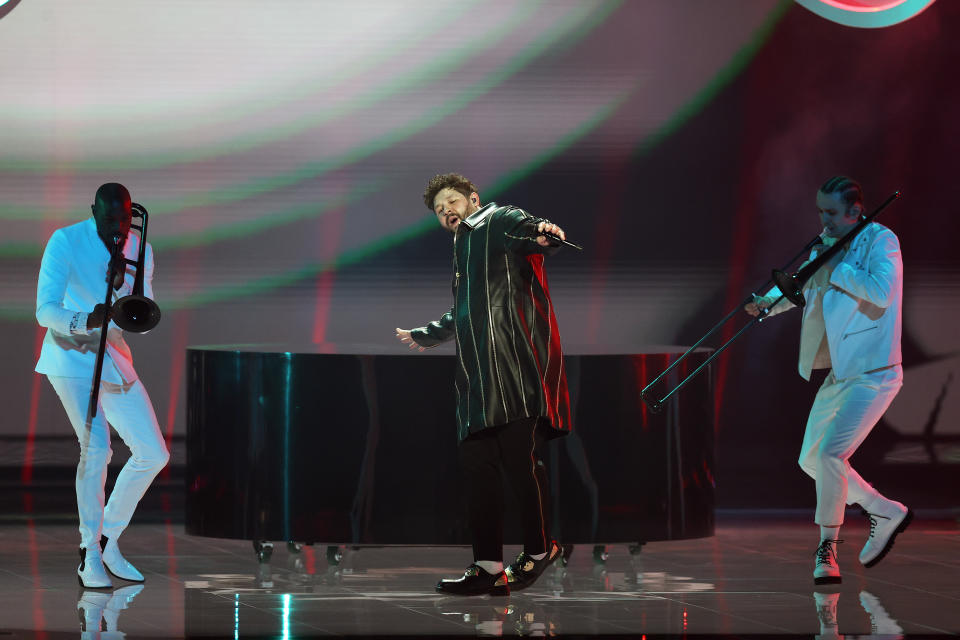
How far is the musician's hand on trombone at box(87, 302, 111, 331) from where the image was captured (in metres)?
5.07

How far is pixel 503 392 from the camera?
4965mm

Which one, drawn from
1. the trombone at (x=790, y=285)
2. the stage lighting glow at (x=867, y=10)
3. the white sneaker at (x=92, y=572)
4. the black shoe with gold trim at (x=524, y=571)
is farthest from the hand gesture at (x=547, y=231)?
the stage lighting glow at (x=867, y=10)

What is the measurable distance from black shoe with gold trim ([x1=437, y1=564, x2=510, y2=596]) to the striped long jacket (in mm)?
436

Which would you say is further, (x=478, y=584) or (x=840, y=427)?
(x=840, y=427)

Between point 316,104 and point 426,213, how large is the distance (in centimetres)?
74

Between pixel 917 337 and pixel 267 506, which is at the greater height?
pixel 917 337

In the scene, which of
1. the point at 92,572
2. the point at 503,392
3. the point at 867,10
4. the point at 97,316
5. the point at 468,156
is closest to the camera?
the point at 503,392

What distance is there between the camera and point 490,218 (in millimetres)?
5066

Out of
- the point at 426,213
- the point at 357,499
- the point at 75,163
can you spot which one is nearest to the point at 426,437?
the point at 357,499

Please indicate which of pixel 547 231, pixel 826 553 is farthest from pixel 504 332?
pixel 826 553

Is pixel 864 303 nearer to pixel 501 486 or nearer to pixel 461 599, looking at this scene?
pixel 501 486

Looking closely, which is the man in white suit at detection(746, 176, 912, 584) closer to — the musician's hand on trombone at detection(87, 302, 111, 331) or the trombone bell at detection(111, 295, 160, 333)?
the trombone bell at detection(111, 295, 160, 333)

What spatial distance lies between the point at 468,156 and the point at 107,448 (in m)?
3.02

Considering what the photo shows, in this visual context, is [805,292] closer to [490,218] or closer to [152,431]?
[490,218]
